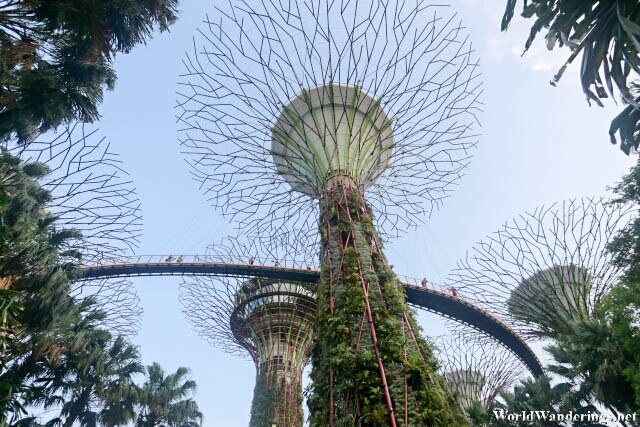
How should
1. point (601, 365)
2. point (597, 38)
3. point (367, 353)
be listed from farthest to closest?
point (601, 365) → point (367, 353) → point (597, 38)

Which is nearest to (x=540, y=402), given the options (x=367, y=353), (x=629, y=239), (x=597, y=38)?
(x=629, y=239)

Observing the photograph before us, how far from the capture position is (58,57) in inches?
261

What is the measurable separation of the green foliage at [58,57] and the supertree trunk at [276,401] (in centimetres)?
1472

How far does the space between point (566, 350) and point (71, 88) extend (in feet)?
47.0

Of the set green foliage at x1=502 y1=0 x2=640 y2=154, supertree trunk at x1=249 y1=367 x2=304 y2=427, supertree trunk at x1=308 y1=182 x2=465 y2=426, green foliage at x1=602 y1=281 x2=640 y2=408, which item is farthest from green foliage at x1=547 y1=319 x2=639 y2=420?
supertree trunk at x1=249 y1=367 x2=304 y2=427

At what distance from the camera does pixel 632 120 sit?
434cm

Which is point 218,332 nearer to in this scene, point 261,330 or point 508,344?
point 261,330

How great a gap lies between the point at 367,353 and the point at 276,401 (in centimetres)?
1453

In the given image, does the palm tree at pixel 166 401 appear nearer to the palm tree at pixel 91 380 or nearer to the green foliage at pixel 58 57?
the palm tree at pixel 91 380

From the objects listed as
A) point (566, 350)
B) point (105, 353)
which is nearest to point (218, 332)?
point (105, 353)

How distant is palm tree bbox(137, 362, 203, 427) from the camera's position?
47.8ft

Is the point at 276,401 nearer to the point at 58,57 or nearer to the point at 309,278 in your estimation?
the point at 309,278

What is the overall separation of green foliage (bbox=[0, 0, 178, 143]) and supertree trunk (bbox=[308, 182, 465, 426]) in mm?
5244

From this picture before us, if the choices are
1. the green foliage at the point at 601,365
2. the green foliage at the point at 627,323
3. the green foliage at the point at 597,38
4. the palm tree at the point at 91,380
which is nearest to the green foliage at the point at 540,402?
the green foliage at the point at 601,365
